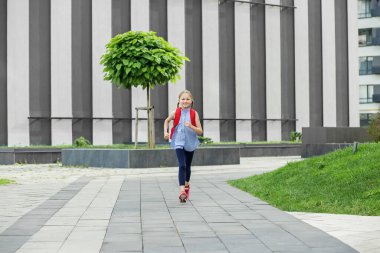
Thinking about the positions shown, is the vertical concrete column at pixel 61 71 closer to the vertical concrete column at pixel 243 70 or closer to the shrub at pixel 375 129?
the vertical concrete column at pixel 243 70

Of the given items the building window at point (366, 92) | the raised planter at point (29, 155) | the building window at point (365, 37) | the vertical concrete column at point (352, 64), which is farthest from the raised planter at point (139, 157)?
the building window at point (365, 37)

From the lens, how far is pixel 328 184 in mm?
11367

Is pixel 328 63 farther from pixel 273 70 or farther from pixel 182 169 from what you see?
pixel 182 169

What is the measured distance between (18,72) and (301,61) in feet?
57.9

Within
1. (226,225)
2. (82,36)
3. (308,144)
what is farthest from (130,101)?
(226,225)

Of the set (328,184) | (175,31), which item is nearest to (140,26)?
(175,31)

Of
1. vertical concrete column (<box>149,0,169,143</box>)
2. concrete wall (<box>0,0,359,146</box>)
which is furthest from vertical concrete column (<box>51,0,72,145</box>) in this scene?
vertical concrete column (<box>149,0,169,143</box>)

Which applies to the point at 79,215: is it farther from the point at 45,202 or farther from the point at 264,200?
the point at 264,200

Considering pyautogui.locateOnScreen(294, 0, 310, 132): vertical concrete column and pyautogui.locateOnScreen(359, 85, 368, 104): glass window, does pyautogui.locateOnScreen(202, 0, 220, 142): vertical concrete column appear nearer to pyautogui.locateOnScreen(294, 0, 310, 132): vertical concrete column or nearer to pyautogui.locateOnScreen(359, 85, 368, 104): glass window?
pyautogui.locateOnScreen(294, 0, 310, 132): vertical concrete column

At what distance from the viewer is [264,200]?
11.0 m

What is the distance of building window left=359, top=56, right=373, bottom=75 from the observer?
66.6 meters

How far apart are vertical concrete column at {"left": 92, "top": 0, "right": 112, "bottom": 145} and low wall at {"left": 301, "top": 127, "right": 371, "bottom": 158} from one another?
9.86m

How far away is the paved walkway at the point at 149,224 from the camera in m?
6.46

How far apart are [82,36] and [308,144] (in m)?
12.3
